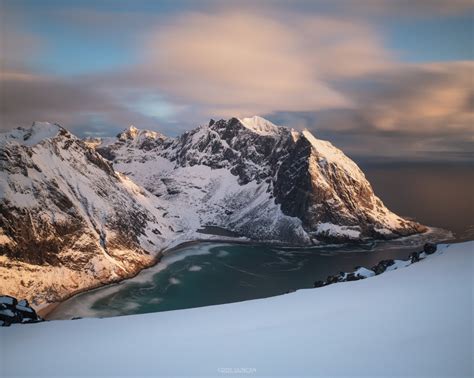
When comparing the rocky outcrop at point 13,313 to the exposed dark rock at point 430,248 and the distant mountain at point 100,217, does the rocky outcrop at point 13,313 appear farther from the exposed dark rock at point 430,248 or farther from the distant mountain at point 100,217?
the distant mountain at point 100,217

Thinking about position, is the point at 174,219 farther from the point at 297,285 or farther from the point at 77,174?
the point at 297,285

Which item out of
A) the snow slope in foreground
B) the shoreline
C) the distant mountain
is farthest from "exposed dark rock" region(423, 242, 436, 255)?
the distant mountain

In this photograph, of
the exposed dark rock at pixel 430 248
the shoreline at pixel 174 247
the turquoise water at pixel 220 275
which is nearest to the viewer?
the exposed dark rock at pixel 430 248

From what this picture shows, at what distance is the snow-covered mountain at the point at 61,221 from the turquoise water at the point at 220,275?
850 cm

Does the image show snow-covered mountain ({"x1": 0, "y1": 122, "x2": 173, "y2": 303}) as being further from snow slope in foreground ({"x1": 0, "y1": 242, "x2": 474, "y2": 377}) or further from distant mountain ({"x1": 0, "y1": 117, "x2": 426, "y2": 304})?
snow slope in foreground ({"x1": 0, "y1": 242, "x2": 474, "y2": 377})

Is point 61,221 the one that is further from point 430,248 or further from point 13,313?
point 430,248

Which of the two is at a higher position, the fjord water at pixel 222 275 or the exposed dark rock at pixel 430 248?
the exposed dark rock at pixel 430 248

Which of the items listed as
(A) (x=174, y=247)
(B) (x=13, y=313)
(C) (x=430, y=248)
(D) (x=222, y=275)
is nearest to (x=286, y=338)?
(B) (x=13, y=313)

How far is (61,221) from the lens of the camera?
110 metres

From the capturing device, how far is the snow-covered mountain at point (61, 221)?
95562 mm

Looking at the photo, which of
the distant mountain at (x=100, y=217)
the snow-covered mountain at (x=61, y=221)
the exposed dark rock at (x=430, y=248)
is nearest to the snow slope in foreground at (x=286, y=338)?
the exposed dark rock at (x=430, y=248)

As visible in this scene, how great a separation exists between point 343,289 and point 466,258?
16.2ft

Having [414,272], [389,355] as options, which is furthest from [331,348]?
[414,272]

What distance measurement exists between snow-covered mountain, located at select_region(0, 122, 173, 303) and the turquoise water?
8499mm
